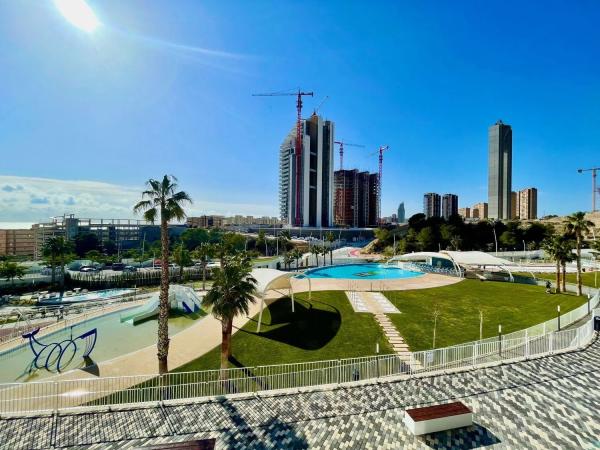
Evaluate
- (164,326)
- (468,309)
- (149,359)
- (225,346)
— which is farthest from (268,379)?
(468,309)

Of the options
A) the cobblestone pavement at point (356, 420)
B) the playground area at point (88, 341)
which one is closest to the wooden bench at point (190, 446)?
the cobblestone pavement at point (356, 420)

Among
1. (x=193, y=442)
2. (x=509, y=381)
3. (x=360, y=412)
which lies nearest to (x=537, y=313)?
(x=509, y=381)

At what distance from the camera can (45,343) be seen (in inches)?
992

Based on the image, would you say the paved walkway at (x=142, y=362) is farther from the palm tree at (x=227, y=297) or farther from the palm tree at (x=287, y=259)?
the palm tree at (x=287, y=259)

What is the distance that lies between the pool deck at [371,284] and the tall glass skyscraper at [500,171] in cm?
17653

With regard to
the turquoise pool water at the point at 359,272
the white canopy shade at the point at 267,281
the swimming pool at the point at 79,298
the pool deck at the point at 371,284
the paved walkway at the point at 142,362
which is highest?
the white canopy shade at the point at 267,281

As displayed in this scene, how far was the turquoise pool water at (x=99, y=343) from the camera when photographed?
21109 millimetres

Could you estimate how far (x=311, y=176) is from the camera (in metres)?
180

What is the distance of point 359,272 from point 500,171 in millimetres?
181475

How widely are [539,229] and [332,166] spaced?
116 meters

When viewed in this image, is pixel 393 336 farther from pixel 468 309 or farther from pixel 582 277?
pixel 582 277

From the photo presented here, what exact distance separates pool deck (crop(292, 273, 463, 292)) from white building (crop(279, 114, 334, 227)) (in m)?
134

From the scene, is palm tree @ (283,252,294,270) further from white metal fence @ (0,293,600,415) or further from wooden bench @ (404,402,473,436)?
wooden bench @ (404,402,473,436)

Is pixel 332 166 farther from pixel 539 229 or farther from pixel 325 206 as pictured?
pixel 539 229
